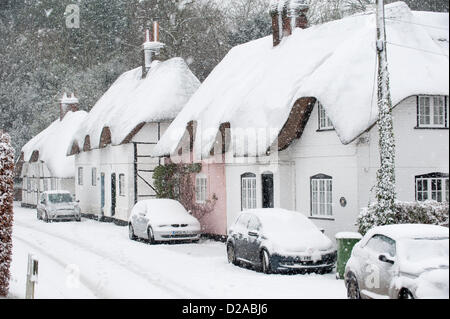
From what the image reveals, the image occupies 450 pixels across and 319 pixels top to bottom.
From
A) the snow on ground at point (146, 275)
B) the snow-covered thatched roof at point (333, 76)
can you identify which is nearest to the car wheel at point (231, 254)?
the snow on ground at point (146, 275)

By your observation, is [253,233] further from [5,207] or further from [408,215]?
[5,207]

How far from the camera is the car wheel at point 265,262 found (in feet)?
57.2

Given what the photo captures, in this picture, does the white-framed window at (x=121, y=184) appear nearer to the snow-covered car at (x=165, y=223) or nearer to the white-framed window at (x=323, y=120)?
the snow-covered car at (x=165, y=223)

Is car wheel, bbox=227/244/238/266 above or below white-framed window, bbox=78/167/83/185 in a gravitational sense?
below

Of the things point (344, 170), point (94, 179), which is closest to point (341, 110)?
point (344, 170)

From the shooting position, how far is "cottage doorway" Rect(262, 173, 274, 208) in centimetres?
2403

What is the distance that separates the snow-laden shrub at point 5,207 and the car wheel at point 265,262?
6452 millimetres

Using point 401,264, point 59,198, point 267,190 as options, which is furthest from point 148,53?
point 401,264

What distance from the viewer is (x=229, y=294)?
14.1 meters

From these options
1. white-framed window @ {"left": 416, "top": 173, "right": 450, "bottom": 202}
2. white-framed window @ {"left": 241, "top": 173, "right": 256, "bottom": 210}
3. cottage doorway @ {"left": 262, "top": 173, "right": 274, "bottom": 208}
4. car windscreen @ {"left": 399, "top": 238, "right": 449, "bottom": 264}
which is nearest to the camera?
car windscreen @ {"left": 399, "top": 238, "right": 449, "bottom": 264}

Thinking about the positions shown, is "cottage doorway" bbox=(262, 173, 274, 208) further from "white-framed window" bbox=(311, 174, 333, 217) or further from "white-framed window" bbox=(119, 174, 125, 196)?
"white-framed window" bbox=(119, 174, 125, 196)

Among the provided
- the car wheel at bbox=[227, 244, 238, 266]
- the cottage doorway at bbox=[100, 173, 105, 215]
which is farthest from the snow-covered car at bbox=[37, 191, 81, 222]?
the car wheel at bbox=[227, 244, 238, 266]

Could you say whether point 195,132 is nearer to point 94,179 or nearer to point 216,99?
point 216,99

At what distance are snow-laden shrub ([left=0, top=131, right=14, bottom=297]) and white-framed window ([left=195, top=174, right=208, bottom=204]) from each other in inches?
Answer: 592
